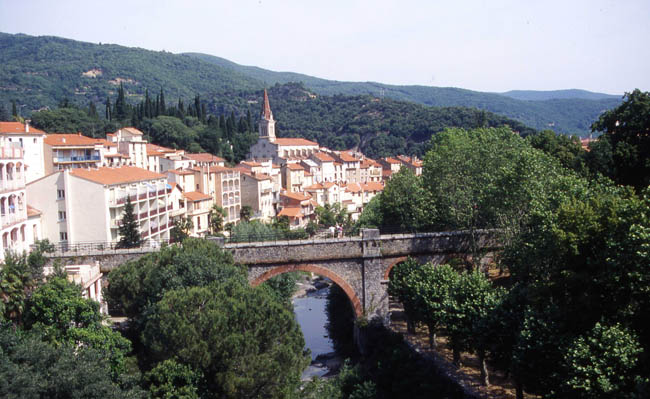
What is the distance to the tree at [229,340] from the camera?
20531mm

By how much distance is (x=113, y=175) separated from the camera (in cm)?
4672

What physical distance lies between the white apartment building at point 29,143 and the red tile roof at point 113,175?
1120cm

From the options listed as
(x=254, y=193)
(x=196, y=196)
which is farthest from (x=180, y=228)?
(x=254, y=193)

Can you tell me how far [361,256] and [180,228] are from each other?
2515 cm

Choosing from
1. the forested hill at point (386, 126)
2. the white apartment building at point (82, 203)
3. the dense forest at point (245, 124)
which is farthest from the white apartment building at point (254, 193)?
the forested hill at point (386, 126)

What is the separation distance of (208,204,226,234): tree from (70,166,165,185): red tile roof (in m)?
10.9

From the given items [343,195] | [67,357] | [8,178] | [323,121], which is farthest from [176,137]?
[323,121]

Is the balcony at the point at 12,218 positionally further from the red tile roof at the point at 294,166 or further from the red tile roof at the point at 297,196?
the red tile roof at the point at 294,166

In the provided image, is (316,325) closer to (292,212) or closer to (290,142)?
(292,212)

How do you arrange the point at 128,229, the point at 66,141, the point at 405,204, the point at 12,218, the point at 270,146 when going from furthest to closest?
the point at 270,146
the point at 66,141
the point at 405,204
the point at 128,229
the point at 12,218

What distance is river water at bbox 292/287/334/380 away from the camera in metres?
36.2

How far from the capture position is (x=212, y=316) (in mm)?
21047

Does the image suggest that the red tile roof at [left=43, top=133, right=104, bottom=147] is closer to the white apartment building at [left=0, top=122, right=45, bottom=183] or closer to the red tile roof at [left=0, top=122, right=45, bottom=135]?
the white apartment building at [left=0, top=122, right=45, bottom=183]

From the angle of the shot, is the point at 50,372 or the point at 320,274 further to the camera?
the point at 320,274
